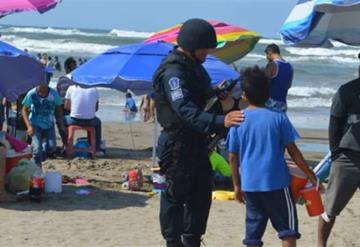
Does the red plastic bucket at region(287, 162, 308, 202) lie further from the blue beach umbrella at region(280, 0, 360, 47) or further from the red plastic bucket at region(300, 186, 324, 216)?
the blue beach umbrella at region(280, 0, 360, 47)

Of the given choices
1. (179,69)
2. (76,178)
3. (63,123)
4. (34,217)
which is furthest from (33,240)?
(63,123)

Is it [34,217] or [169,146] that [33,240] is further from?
[169,146]

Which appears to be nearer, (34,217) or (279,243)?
(279,243)

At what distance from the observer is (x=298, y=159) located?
17.9ft

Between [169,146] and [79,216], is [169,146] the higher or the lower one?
the higher one

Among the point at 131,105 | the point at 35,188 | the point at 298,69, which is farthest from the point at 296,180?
the point at 298,69

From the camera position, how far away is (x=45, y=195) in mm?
9273

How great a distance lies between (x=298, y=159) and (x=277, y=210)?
369mm

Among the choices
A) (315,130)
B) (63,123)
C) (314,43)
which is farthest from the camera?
(315,130)

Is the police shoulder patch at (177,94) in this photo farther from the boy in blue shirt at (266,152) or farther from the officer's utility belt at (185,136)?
the boy in blue shirt at (266,152)

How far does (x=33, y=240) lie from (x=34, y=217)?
3.34 ft

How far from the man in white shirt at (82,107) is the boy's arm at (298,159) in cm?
727

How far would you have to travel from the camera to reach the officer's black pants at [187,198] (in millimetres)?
5391

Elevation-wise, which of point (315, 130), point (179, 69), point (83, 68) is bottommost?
point (315, 130)
